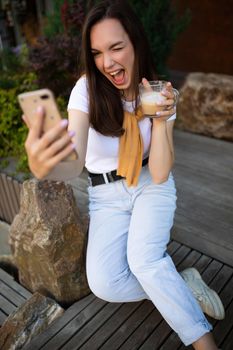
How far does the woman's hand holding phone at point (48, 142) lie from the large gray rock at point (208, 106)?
264 centimetres

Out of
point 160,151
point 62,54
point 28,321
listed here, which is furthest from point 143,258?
point 62,54

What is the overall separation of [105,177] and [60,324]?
80cm

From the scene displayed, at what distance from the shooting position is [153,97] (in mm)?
1412

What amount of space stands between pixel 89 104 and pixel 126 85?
20cm

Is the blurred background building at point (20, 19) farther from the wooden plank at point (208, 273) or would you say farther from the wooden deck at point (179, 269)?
the wooden plank at point (208, 273)

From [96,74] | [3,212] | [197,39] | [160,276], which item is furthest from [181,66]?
[160,276]

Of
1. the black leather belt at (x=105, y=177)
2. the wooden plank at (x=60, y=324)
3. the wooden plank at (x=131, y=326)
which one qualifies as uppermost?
the black leather belt at (x=105, y=177)

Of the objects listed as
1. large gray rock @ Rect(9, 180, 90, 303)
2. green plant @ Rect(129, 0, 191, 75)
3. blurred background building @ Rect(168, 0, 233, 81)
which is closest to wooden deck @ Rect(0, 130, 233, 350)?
large gray rock @ Rect(9, 180, 90, 303)

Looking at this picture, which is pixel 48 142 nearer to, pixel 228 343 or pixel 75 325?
pixel 75 325

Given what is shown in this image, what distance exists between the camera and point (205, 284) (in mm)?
1774

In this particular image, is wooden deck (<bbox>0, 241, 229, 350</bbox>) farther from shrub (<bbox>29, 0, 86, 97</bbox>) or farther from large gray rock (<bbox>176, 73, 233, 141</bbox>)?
shrub (<bbox>29, 0, 86, 97</bbox>)

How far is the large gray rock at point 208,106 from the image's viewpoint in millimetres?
3311

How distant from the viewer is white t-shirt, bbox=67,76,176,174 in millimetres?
1703

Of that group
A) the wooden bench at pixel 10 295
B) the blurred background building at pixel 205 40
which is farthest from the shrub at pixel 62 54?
the wooden bench at pixel 10 295
